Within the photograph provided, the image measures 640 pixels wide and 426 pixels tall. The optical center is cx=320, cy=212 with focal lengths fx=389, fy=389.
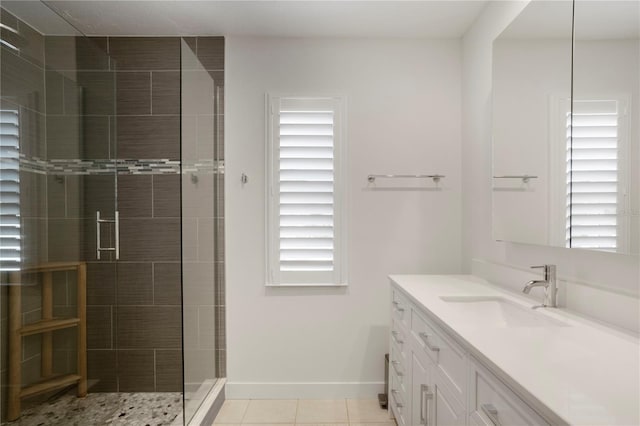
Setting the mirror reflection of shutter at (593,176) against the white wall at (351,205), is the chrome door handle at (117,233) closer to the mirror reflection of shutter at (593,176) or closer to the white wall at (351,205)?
the white wall at (351,205)

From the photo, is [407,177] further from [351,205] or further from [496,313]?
[496,313]

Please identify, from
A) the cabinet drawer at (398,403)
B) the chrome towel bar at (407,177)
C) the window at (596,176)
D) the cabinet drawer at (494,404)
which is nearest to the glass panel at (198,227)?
Answer: the chrome towel bar at (407,177)

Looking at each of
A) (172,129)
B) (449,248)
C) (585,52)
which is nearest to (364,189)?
(449,248)

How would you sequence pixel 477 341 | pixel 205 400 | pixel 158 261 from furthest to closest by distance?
pixel 205 400 → pixel 158 261 → pixel 477 341

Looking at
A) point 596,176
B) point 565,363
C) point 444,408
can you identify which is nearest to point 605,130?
point 596,176

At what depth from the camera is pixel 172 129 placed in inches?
92.7

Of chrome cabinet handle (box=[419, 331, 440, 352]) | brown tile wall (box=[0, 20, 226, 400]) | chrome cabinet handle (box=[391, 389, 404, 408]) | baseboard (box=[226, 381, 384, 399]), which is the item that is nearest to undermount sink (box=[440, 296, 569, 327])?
chrome cabinet handle (box=[419, 331, 440, 352])

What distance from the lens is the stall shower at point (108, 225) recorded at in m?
1.44

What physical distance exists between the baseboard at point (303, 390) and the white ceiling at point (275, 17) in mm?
2503

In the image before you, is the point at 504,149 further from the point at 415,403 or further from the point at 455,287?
the point at 415,403

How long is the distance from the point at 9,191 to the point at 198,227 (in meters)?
1.05

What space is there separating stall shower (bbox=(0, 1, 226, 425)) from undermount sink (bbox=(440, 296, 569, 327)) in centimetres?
148

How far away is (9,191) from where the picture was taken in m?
1.39

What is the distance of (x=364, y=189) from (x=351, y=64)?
91cm
